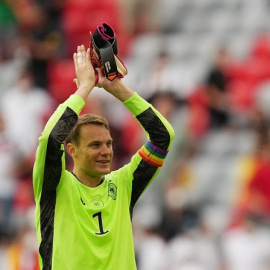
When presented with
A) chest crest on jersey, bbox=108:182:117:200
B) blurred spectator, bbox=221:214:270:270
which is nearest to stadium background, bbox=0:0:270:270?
blurred spectator, bbox=221:214:270:270

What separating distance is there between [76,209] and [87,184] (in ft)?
0.73

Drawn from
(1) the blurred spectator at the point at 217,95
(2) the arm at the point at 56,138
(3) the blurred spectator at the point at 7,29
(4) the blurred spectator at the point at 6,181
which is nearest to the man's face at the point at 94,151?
(2) the arm at the point at 56,138

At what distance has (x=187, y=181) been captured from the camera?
12352mm

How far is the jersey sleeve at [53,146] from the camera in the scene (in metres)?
6.17

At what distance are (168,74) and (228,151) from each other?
124 centimetres

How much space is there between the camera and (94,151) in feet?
21.2

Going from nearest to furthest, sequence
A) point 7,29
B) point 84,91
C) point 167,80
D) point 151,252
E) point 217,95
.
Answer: point 84,91 < point 151,252 < point 217,95 < point 167,80 < point 7,29

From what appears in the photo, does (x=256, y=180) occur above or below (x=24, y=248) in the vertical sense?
above

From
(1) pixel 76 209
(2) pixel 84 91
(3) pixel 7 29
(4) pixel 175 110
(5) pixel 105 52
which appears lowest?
(1) pixel 76 209

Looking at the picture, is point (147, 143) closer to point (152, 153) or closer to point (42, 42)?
point (152, 153)

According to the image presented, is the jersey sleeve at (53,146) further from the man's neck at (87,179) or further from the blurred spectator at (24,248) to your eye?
the blurred spectator at (24,248)

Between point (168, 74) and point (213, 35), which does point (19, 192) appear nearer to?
point (168, 74)

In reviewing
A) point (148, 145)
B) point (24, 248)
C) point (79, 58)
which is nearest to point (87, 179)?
point (148, 145)

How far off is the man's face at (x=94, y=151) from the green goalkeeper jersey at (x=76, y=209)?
116mm
